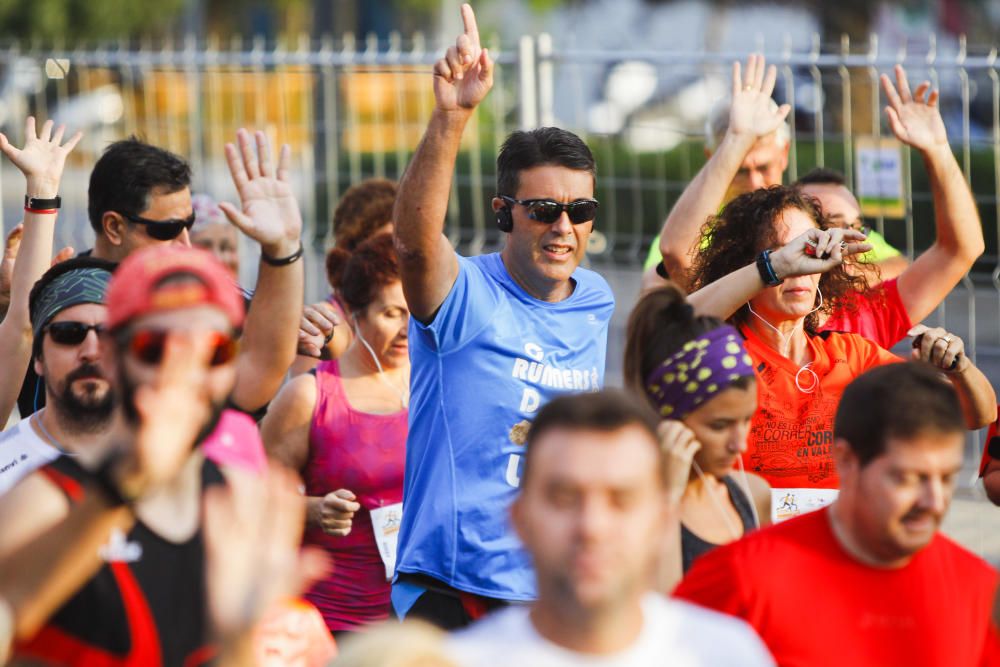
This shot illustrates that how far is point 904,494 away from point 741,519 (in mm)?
688

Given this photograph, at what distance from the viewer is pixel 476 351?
390cm

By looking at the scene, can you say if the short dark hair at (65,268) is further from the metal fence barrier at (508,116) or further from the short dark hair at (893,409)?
the metal fence barrier at (508,116)

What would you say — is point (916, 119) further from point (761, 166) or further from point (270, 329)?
point (270, 329)

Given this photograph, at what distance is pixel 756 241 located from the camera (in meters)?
4.22

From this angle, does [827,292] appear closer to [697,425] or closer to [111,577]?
[697,425]

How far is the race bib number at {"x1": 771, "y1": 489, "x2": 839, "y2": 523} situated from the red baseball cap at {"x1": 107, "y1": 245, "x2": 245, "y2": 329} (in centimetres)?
199

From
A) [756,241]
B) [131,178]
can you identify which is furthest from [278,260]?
[131,178]

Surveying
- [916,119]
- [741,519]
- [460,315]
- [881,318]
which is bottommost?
[741,519]

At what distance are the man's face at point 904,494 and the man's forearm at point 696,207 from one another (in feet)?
6.33

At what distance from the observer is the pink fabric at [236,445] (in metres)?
2.74

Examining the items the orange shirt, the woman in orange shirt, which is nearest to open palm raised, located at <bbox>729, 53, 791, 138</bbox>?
the woman in orange shirt

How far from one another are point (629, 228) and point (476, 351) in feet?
15.3

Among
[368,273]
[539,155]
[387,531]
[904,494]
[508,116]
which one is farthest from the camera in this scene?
[508,116]

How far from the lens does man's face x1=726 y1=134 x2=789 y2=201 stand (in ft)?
17.9
